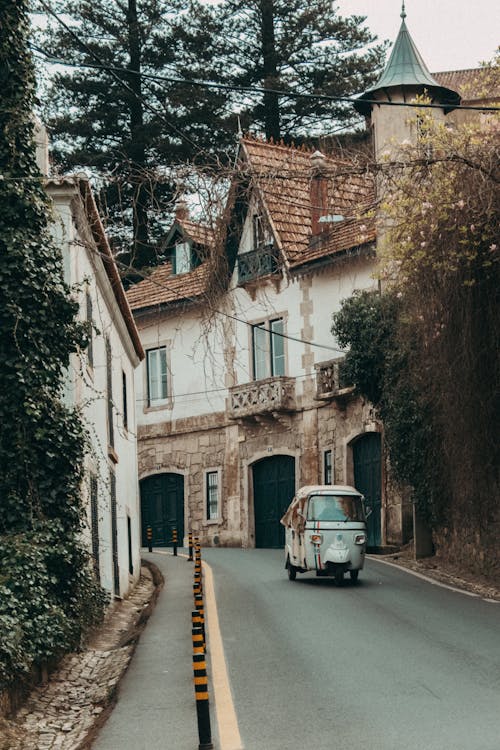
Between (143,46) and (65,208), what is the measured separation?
31703 mm

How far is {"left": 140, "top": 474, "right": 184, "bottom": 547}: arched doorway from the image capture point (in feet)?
139

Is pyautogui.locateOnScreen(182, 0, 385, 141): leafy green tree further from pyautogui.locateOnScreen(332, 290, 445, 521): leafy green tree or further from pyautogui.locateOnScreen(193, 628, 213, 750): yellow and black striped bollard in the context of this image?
pyautogui.locateOnScreen(193, 628, 213, 750): yellow and black striped bollard

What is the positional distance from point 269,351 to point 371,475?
644cm

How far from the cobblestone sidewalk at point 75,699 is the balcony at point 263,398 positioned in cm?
1957

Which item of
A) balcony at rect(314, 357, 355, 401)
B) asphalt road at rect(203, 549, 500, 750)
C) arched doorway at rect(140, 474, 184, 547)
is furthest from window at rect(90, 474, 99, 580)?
arched doorway at rect(140, 474, 184, 547)

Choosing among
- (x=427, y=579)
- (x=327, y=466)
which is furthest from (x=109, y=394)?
(x=327, y=466)

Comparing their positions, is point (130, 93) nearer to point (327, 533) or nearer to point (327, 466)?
point (327, 466)

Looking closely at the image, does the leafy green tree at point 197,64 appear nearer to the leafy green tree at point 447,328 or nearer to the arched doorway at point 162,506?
the arched doorway at point 162,506

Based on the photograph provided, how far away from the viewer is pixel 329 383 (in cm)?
3606

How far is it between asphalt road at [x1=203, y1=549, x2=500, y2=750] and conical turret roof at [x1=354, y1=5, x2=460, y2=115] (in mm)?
15148

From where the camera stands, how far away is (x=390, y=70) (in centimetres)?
3341

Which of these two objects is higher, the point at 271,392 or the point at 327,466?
the point at 271,392

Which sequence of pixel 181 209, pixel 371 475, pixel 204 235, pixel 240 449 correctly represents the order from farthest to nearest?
1. pixel 240 449
2. pixel 371 475
3. pixel 204 235
4. pixel 181 209

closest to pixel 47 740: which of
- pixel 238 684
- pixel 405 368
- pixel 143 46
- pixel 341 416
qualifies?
pixel 238 684
